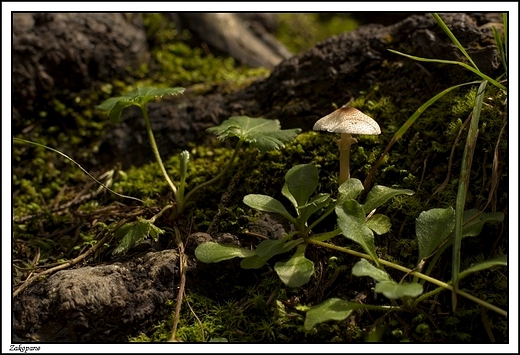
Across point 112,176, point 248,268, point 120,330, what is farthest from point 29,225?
point 248,268

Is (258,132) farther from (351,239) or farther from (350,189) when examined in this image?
(351,239)

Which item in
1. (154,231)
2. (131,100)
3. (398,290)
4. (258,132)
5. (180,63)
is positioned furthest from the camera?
(180,63)

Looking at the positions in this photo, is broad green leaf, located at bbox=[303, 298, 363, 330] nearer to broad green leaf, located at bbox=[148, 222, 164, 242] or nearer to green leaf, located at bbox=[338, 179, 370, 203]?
green leaf, located at bbox=[338, 179, 370, 203]

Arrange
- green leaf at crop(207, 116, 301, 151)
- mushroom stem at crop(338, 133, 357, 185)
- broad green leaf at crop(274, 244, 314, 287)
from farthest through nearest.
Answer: green leaf at crop(207, 116, 301, 151), mushroom stem at crop(338, 133, 357, 185), broad green leaf at crop(274, 244, 314, 287)

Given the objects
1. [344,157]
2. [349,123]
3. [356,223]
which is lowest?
[356,223]

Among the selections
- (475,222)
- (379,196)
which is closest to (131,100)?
(379,196)

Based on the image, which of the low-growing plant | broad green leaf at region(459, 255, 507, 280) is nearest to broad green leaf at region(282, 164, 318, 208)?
the low-growing plant
